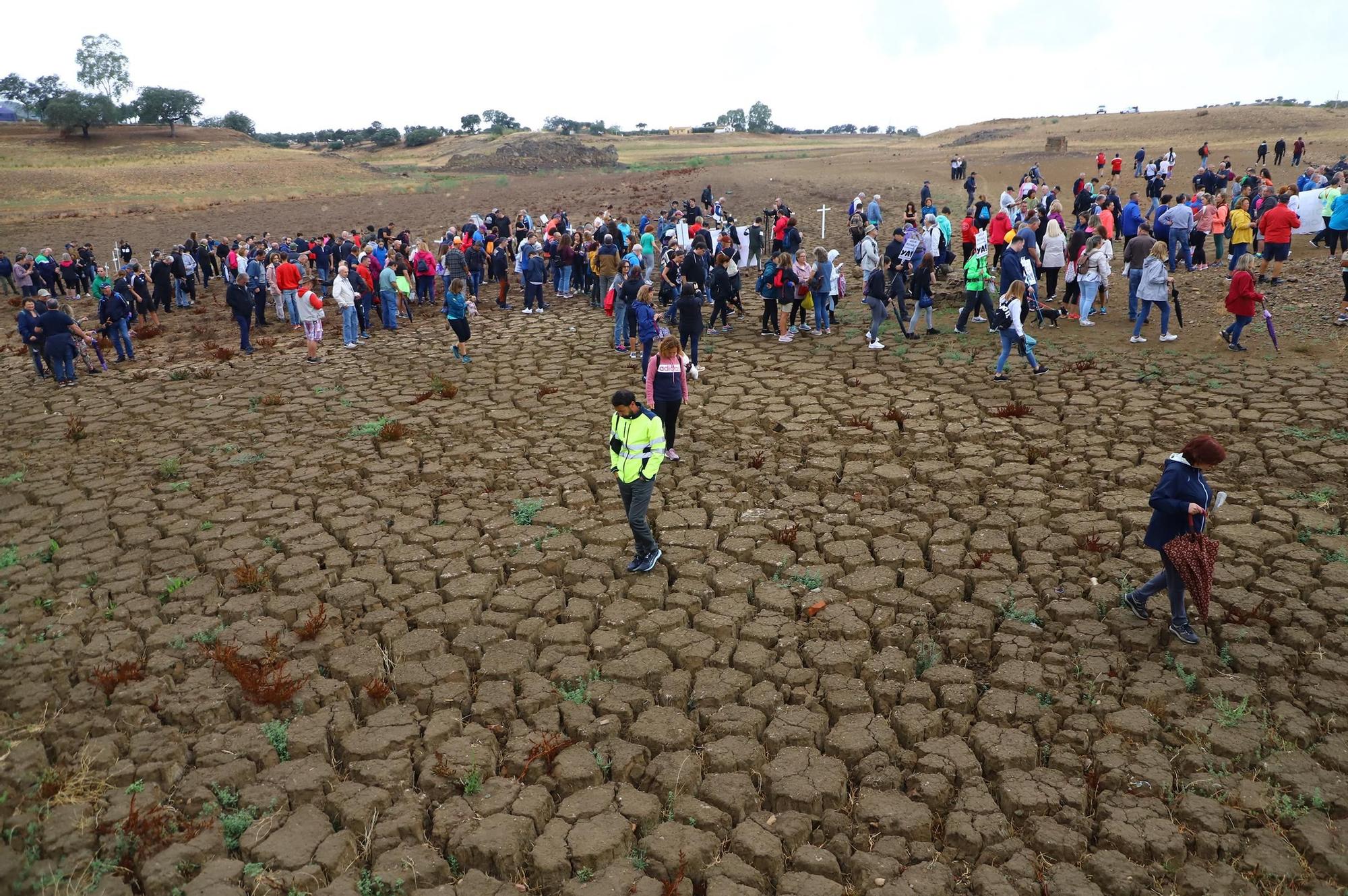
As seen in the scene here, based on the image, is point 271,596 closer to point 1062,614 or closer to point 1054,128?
point 1062,614

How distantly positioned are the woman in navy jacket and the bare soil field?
0.26 meters

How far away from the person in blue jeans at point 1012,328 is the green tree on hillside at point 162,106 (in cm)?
7899

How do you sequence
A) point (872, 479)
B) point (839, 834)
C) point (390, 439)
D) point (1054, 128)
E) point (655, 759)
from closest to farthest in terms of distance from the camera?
point (839, 834) < point (655, 759) < point (872, 479) < point (390, 439) < point (1054, 128)

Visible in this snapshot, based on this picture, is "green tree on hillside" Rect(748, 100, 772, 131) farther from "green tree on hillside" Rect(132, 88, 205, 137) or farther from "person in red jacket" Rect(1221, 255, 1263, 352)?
"person in red jacket" Rect(1221, 255, 1263, 352)

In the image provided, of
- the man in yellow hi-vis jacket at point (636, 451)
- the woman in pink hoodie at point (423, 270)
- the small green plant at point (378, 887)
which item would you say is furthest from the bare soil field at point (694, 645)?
the woman in pink hoodie at point (423, 270)

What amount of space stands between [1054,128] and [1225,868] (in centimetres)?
7315

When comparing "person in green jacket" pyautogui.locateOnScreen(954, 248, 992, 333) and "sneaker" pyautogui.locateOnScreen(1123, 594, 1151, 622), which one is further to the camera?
"person in green jacket" pyautogui.locateOnScreen(954, 248, 992, 333)

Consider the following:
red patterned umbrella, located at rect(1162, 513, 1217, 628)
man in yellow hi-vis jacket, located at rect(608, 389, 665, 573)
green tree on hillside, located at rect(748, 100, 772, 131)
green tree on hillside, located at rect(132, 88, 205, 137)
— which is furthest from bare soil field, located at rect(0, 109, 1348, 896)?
green tree on hillside, located at rect(748, 100, 772, 131)

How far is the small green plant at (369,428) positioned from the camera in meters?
11.9

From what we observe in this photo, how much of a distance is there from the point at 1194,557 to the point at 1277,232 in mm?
12615

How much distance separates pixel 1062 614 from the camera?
7.24m

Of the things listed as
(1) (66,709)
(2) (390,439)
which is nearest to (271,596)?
(1) (66,709)

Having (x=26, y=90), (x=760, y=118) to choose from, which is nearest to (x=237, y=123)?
(x=26, y=90)

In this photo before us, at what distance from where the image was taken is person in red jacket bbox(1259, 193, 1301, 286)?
15398 millimetres
